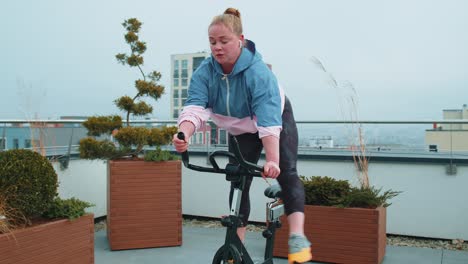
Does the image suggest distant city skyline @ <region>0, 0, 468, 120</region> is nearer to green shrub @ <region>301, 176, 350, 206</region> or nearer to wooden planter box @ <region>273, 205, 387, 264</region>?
green shrub @ <region>301, 176, 350, 206</region>

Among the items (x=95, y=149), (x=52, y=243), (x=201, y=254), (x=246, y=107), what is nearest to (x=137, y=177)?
(x=95, y=149)

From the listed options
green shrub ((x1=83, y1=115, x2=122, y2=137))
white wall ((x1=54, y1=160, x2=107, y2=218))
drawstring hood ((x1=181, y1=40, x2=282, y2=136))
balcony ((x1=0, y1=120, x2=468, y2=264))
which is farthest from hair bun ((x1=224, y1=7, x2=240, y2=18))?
white wall ((x1=54, y1=160, x2=107, y2=218))

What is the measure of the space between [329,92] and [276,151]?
2965 millimetres

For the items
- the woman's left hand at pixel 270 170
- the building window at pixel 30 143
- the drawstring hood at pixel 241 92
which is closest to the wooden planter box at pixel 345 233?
the drawstring hood at pixel 241 92

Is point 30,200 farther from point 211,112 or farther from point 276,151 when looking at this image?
point 276,151

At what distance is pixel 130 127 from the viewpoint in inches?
167

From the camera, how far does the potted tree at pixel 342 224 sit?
3389 mm

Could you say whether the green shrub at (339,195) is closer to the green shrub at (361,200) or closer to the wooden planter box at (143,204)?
the green shrub at (361,200)

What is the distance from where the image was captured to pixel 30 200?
8.90 ft

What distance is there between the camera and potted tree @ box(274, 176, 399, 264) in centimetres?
339

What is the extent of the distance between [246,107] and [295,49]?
3.69 m

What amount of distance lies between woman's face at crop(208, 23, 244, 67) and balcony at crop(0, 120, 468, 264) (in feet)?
7.53

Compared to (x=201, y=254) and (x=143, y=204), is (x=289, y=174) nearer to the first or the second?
(x=201, y=254)

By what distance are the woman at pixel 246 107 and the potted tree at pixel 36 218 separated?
1.36 metres
